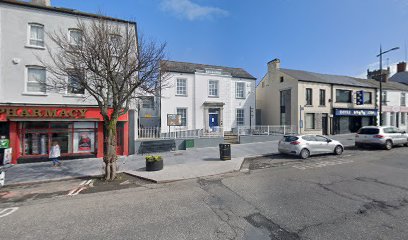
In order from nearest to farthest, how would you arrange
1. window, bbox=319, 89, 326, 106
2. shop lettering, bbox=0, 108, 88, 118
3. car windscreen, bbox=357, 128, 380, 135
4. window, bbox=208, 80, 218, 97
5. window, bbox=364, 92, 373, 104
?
shop lettering, bbox=0, 108, 88, 118, car windscreen, bbox=357, 128, 380, 135, window, bbox=208, 80, 218, 97, window, bbox=319, 89, 326, 106, window, bbox=364, 92, 373, 104

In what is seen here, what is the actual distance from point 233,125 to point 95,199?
16.1 m

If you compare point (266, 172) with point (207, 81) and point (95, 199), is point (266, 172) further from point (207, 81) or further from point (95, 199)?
point (207, 81)

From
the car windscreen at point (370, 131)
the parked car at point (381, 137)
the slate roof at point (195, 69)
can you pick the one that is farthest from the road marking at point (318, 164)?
the slate roof at point (195, 69)

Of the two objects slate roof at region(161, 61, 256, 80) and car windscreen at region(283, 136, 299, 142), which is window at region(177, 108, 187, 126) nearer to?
slate roof at region(161, 61, 256, 80)

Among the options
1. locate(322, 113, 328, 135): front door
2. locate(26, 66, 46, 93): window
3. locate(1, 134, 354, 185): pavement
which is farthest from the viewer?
locate(322, 113, 328, 135): front door

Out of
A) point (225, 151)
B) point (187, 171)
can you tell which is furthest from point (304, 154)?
point (187, 171)

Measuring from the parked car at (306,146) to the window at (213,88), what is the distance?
31.4 ft

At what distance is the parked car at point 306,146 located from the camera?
1125 centimetres

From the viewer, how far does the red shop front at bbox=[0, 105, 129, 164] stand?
37.0 feet

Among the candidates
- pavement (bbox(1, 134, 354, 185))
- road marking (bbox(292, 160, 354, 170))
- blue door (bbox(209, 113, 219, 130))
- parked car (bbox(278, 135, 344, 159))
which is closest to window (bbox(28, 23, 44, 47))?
pavement (bbox(1, 134, 354, 185))

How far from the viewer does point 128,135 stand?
44.6 ft

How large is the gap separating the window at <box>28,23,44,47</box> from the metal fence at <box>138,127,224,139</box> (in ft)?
27.4

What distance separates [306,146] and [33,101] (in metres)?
16.8

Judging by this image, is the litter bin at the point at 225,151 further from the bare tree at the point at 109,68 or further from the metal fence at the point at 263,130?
the metal fence at the point at 263,130
